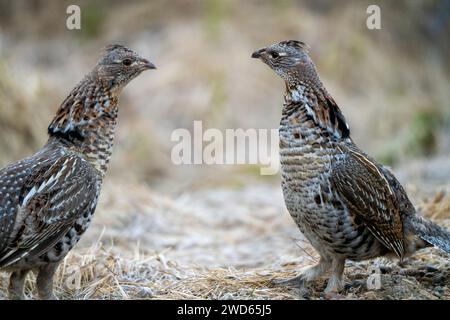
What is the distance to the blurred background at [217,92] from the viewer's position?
9.26 m

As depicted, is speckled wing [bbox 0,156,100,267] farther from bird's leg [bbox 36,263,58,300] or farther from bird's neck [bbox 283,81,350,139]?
bird's neck [bbox 283,81,350,139]

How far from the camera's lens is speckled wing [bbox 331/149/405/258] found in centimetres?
538

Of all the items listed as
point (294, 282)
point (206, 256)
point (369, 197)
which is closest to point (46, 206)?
point (294, 282)

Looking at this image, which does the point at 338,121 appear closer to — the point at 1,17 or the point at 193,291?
the point at 193,291

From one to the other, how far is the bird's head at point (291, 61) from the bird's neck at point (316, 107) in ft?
0.21

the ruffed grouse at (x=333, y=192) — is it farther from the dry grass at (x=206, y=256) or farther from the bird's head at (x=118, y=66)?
the bird's head at (x=118, y=66)

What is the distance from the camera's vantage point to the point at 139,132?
13.3 m

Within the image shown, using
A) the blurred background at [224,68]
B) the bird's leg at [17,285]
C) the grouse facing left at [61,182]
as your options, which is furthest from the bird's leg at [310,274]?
the blurred background at [224,68]

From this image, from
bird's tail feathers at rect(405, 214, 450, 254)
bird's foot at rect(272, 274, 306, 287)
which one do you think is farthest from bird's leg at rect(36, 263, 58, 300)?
bird's tail feathers at rect(405, 214, 450, 254)

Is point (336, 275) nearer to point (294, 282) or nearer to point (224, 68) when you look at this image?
Answer: point (294, 282)

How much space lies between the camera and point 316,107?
5609 millimetres

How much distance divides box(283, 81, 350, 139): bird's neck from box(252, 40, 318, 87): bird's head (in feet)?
0.21

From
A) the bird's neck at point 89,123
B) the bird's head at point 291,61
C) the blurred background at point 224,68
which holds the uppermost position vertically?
the blurred background at point 224,68

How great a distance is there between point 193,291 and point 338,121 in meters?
1.67
